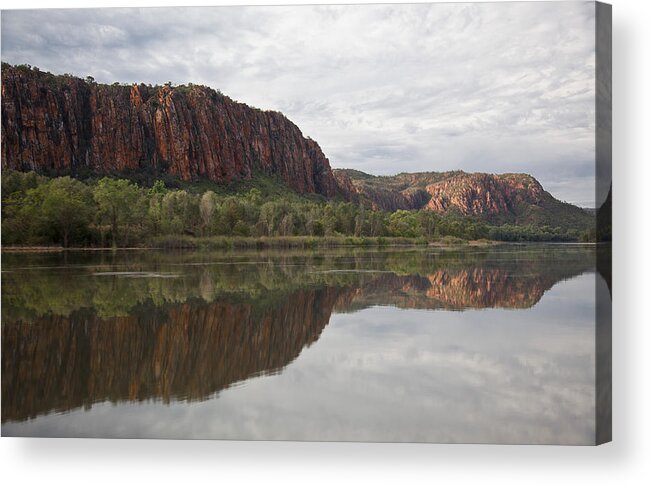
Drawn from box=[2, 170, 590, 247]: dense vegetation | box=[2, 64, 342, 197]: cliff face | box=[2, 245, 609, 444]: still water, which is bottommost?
box=[2, 245, 609, 444]: still water

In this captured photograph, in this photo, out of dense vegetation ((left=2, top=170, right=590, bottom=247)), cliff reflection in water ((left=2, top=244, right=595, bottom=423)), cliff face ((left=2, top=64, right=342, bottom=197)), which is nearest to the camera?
cliff reflection in water ((left=2, top=244, right=595, bottom=423))

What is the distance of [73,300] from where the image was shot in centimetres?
942

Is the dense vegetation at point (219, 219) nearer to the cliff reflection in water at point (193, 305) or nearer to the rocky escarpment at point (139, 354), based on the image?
the cliff reflection in water at point (193, 305)

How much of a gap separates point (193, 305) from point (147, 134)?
13.7 ft

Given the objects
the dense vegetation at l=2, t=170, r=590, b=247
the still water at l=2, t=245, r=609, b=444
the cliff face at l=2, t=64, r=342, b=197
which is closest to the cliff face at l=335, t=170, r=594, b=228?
the dense vegetation at l=2, t=170, r=590, b=247

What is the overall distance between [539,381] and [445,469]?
4.77 ft

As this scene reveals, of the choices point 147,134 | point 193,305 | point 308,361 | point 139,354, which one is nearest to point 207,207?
point 147,134

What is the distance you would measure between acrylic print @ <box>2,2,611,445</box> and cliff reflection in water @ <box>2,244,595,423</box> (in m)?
0.05

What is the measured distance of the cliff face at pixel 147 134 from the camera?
8.33 m

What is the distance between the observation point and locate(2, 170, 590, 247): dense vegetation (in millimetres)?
10078

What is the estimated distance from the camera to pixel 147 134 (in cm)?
1161

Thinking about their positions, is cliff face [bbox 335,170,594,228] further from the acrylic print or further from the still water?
the still water

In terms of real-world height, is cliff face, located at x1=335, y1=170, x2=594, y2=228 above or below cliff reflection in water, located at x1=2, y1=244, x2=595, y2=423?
above

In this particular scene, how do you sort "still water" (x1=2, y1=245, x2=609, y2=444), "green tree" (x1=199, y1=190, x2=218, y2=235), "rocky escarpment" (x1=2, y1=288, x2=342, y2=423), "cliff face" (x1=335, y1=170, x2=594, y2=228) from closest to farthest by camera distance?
"still water" (x1=2, y1=245, x2=609, y2=444), "rocky escarpment" (x1=2, y1=288, x2=342, y2=423), "cliff face" (x1=335, y1=170, x2=594, y2=228), "green tree" (x1=199, y1=190, x2=218, y2=235)
